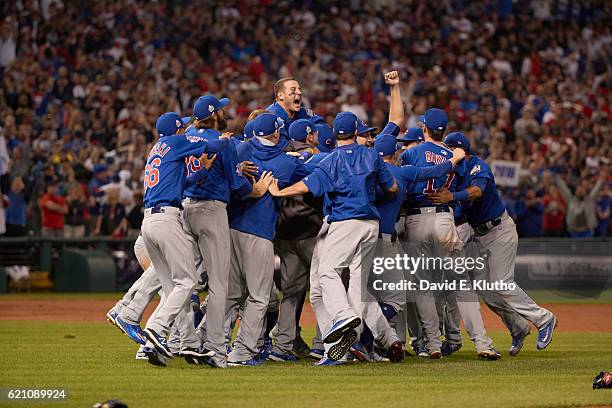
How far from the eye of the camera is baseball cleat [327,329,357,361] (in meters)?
10.9

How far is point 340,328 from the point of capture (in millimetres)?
10719

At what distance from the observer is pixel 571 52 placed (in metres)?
31.8

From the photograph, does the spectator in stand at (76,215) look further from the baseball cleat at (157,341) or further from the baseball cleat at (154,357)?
the baseball cleat at (157,341)

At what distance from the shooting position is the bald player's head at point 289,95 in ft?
42.3

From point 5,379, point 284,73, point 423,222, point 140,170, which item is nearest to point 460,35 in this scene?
point 284,73

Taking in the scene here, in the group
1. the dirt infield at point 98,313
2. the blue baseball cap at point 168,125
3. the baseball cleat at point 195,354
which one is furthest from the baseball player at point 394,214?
the dirt infield at point 98,313

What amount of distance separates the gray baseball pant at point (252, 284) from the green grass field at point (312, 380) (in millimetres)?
290

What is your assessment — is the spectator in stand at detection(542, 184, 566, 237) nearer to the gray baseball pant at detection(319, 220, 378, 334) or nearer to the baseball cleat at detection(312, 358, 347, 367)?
the gray baseball pant at detection(319, 220, 378, 334)

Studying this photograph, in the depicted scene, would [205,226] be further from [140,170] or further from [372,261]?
[140,170]

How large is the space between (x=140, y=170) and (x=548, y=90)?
1120cm

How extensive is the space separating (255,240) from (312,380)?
5.84ft

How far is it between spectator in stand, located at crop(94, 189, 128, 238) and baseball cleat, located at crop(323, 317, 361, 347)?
1267cm

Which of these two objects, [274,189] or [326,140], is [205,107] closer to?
[274,189]

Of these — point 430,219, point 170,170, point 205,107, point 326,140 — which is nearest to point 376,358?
point 430,219
